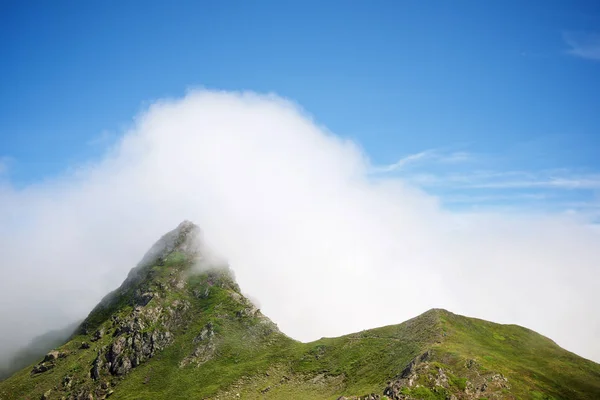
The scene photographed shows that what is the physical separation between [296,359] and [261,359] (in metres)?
15.6

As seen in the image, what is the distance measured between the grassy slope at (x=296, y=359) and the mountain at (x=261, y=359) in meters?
0.46

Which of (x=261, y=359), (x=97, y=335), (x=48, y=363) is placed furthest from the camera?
(x=97, y=335)

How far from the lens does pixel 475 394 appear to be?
76.8m

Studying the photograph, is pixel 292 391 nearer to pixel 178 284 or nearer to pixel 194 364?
pixel 194 364

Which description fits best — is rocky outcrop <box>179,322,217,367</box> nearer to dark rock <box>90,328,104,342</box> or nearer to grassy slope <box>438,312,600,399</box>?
dark rock <box>90,328,104,342</box>

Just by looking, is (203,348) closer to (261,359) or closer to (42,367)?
(261,359)

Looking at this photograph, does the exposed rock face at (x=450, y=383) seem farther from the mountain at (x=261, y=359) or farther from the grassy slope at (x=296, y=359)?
the grassy slope at (x=296, y=359)

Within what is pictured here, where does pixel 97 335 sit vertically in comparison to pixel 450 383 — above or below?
above

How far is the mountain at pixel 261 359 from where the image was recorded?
83.8 m

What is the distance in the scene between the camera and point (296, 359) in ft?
443

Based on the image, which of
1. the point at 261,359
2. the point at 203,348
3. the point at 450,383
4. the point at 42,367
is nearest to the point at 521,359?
the point at 450,383

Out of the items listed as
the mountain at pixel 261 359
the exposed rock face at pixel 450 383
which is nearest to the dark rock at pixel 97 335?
the mountain at pixel 261 359

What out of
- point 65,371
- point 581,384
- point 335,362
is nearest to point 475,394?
point 581,384

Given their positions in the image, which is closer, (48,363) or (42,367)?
(42,367)
